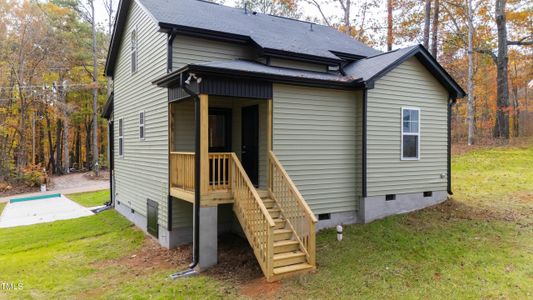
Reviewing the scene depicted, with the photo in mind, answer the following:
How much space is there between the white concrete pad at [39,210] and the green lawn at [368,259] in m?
1.36

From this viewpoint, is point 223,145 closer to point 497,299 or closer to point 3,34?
point 497,299

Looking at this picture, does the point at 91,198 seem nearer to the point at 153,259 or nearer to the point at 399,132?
the point at 153,259

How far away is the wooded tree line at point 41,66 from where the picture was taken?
20000 millimetres

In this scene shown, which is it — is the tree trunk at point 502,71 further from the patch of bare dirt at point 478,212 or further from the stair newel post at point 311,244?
the stair newel post at point 311,244

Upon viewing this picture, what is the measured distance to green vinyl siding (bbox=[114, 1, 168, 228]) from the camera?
329 inches

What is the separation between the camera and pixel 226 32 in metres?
8.44

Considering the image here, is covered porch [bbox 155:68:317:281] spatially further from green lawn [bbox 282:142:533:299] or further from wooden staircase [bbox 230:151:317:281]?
green lawn [bbox 282:142:533:299]

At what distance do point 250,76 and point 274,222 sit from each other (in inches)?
115

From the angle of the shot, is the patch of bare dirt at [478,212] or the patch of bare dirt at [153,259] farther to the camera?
the patch of bare dirt at [478,212]

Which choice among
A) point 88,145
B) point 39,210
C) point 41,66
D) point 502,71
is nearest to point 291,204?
point 39,210

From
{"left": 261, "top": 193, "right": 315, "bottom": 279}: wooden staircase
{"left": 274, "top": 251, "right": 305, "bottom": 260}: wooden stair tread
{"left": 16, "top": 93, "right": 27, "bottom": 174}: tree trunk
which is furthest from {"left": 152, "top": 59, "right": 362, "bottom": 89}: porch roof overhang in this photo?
{"left": 16, "top": 93, "right": 27, "bottom": 174}: tree trunk

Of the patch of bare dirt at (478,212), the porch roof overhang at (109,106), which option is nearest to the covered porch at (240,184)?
the patch of bare dirt at (478,212)

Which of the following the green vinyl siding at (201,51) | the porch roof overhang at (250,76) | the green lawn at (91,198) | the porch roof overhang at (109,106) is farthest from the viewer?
the green lawn at (91,198)

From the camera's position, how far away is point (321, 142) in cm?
838
